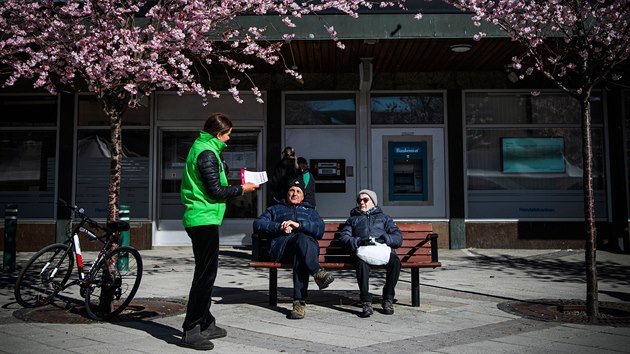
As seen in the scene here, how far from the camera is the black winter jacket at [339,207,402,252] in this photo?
669cm

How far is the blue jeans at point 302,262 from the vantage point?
20.9 ft

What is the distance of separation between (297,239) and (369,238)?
761 millimetres

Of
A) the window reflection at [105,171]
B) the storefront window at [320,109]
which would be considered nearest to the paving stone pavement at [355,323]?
the window reflection at [105,171]

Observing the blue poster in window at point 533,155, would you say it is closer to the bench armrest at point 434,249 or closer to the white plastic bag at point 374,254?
the bench armrest at point 434,249

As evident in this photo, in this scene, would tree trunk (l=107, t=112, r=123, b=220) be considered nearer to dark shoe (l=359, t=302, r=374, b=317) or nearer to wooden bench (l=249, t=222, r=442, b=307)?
wooden bench (l=249, t=222, r=442, b=307)

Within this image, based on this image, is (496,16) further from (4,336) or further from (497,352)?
(4,336)

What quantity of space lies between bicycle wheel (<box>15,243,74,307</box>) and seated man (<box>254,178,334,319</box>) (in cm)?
210

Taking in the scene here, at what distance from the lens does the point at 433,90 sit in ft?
43.9

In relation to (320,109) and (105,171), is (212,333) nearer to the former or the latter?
(320,109)

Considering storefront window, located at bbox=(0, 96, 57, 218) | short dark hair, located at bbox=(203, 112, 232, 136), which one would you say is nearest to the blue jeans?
short dark hair, located at bbox=(203, 112, 232, 136)

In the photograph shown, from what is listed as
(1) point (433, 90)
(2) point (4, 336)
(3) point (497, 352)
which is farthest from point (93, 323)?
(1) point (433, 90)

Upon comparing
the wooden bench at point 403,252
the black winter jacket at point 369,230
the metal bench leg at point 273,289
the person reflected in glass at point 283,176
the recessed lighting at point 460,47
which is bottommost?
the metal bench leg at point 273,289

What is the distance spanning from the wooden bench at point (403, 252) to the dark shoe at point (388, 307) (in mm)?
468

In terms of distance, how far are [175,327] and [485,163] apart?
353 inches
